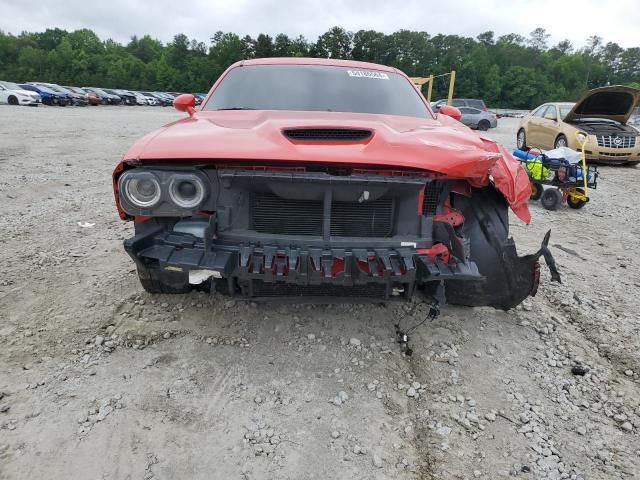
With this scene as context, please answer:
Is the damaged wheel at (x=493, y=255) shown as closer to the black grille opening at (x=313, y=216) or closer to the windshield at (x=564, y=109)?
the black grille opening at (x=313, y=216)

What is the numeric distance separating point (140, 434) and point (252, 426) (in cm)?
47

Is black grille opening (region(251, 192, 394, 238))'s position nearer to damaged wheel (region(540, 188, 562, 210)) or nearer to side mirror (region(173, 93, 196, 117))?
side mirror (region(173, 93, 196, 117))

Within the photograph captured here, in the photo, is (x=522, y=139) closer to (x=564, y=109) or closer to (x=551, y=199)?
(x=564, y=109)

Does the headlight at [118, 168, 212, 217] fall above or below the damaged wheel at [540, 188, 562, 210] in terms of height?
above

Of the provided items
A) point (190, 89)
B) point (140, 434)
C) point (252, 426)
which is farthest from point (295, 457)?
point (190, 89)

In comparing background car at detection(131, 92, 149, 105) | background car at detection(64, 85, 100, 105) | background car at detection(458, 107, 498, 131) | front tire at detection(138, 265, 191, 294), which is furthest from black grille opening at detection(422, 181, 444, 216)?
background car at detection(131, 92, 149, 105)

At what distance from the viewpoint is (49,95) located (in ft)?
92.8

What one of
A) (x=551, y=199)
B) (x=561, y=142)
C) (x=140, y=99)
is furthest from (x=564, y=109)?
(x=140, y=99)

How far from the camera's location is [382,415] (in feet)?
6.83

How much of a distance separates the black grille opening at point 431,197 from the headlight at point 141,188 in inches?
54.2

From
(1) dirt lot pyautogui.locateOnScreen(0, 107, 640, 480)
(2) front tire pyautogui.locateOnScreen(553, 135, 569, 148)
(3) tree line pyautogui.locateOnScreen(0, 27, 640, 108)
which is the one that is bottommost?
(1) dirt lot pyautogui.locateOnScreen(0, 107, 640, 480)

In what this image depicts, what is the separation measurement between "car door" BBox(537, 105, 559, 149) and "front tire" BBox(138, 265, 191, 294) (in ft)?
32.6

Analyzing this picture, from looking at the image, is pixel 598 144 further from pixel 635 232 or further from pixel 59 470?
pixel 59 470

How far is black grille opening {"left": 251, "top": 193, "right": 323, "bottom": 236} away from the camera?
7.52 ft
